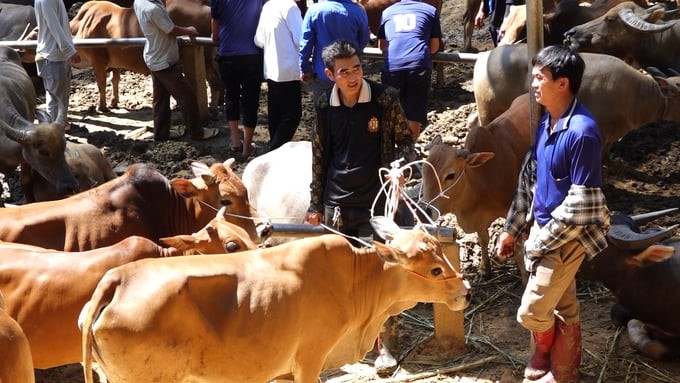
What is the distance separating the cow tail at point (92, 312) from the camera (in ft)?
15.0

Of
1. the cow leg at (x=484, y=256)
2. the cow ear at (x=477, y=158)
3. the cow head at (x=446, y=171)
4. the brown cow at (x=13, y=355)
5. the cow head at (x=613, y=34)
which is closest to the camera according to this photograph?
the brown cow at (x=13, y=355)

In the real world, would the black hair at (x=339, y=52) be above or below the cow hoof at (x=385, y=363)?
above

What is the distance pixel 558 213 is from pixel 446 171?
2174 mm

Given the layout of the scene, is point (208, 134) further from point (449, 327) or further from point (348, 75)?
point (348, 75)

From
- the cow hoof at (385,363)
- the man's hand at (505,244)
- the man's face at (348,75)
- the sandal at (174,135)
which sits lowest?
the sandal at (174,135)

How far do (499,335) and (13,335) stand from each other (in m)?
3.78

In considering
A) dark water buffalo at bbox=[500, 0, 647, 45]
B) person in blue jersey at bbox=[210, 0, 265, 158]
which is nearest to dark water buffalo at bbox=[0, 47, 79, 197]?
person in blue jersey at bbox=[210, 0, 265, 158]

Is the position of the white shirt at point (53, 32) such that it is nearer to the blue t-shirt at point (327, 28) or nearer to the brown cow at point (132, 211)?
the blue t-shirt at point (327, 28)

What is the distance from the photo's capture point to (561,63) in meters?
5.18

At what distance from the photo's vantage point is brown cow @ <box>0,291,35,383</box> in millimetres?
4043

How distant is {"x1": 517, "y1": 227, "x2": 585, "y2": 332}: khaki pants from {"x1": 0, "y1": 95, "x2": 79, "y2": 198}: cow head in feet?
16.2

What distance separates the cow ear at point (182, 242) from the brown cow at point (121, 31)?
724 cm

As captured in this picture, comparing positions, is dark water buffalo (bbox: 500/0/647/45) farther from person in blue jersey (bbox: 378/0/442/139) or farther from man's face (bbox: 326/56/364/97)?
man's face (bbox: 326/56/364/97)

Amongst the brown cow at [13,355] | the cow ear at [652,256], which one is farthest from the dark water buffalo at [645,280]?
the brown cow at [13,355]
